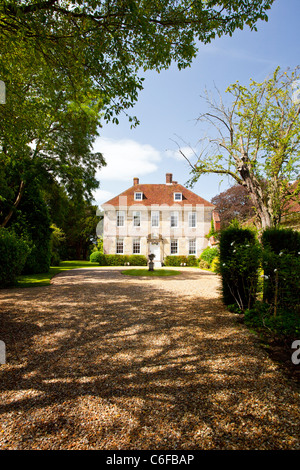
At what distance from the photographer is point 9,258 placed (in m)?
9.94

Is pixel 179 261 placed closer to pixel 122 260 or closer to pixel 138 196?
pixel 122 260

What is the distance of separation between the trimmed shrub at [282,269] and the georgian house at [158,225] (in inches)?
841

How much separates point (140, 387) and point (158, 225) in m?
25.1

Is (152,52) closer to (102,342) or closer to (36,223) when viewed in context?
(102,342)

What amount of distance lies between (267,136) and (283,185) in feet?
6.65

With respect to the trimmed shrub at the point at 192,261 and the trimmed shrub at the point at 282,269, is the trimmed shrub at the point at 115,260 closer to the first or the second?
the trimmed shrub at the point at 192,261

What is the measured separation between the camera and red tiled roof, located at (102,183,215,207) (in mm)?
28530

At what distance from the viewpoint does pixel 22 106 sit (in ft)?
24.4

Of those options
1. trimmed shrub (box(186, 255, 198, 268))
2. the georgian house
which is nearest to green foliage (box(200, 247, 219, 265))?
trimmed shrub (box(186, 255, 198, 268))

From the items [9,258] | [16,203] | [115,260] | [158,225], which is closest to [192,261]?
[158,225]

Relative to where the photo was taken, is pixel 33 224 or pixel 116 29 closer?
pixel 116 29

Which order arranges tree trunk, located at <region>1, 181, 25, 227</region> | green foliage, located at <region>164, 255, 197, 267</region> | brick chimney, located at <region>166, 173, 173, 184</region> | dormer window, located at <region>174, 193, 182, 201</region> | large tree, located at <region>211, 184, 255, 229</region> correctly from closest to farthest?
tree trunk, located at <region>1, 181, 25, 227</region>, green foliage, located at <region>164, 255, 197, 267</region>, dormer window, located at <region>174, 193, 182, 201</region>, large tree, located at <region>211, 184, 255, 229</region>, brick chimney, located at <region>166, 173, 173, 184</region>

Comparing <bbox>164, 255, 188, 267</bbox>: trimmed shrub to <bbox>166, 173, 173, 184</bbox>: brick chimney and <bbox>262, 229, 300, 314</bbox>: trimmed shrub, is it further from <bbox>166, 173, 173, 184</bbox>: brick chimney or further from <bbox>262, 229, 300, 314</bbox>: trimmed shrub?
<bbox>262, 229, 300, 314</bbox>: trimmed shrub

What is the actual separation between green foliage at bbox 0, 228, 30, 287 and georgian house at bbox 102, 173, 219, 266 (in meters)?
17.4
